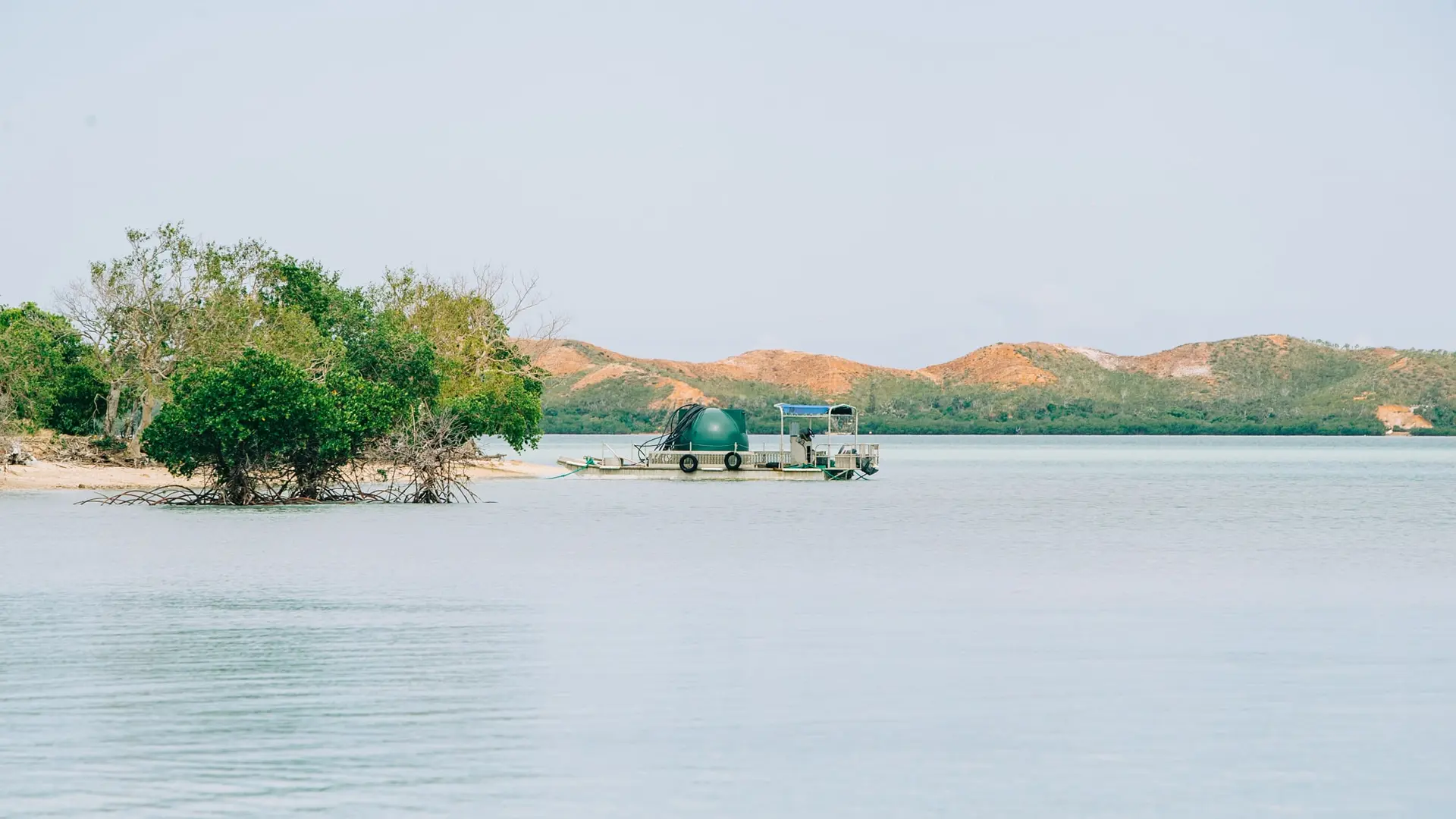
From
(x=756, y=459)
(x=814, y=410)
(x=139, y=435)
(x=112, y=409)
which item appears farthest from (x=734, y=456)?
(x=112, y=409)

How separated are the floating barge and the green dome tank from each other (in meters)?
0.04

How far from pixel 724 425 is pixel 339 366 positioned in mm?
20075

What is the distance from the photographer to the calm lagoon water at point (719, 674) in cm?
1291

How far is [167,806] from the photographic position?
12078mm

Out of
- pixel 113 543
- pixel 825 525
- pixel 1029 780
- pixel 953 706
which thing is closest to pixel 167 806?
pixel 1029 780

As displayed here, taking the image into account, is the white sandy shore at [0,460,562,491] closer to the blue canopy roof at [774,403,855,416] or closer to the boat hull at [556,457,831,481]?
the boat hull at [556,457,831,481]

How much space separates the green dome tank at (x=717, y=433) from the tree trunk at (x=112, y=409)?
25968 mm

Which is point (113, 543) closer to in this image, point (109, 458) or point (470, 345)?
Answer: point (109, 458)

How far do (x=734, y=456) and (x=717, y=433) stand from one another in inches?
94.5

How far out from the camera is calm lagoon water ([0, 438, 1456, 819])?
12.9 meters

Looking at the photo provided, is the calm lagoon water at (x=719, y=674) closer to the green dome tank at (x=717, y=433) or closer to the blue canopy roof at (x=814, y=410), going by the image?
the blue canopy roof at (x=814, y=410)

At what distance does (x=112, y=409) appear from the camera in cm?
6475

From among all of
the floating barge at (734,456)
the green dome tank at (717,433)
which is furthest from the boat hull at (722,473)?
the green dome tank at (717,433)

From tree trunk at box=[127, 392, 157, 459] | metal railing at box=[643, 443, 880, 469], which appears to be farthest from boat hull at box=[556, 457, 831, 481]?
tree trunk at box=[127, 392, 157, 459]
